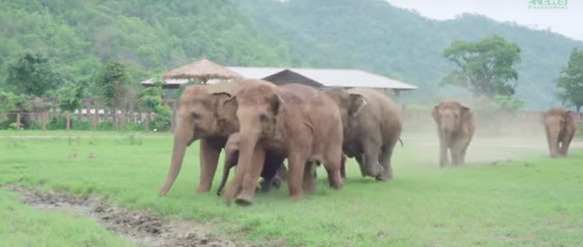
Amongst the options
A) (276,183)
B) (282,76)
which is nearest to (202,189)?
(276,183)

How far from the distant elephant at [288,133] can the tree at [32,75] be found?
3581 cm

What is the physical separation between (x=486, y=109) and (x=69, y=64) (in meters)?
32.3

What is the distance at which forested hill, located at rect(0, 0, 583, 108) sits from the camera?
63906 millimetres

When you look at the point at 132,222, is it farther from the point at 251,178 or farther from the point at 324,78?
the point at 324,78

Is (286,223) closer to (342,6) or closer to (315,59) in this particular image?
(315,59)

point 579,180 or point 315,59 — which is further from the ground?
point 315,59

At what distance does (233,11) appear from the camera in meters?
88.7

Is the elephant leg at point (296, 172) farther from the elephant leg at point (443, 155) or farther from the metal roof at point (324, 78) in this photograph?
the metal roof at point (324, 78)

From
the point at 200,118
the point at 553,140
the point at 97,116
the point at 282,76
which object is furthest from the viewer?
the point at 282,76

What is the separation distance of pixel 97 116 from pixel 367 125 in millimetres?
28455

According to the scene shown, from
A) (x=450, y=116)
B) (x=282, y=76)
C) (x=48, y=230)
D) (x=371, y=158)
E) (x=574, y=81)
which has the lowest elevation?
(x=48, y=230)

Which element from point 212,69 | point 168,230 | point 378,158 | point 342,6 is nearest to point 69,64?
point 212,69

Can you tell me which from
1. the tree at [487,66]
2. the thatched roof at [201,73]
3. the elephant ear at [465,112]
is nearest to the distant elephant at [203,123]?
the elephant ear at [465,112]

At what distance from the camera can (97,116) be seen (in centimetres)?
4156
